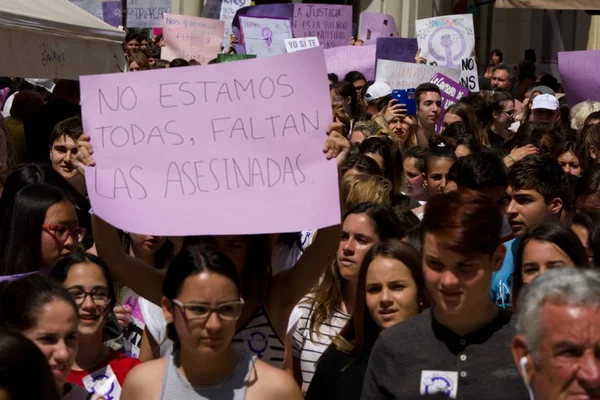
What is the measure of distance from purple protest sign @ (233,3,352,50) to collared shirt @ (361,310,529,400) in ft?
40.8

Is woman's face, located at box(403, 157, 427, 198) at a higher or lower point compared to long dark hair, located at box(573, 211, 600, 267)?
lower

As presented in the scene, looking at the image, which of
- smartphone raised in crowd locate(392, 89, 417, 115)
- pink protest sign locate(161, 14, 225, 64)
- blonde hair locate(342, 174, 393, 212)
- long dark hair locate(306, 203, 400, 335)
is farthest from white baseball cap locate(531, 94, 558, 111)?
long dark hair locate(306, 203, 400, 335)

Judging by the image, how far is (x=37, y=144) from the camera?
9.11m

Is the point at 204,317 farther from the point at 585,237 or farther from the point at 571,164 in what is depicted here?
the point at 571,164

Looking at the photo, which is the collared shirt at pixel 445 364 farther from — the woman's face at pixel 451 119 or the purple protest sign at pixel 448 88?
the purple protest sign at pixel 448 88

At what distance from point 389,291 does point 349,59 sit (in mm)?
10859

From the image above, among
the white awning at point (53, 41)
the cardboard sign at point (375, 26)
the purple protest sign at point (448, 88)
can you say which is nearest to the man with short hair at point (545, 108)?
the purple protest sign at point (448, 88)

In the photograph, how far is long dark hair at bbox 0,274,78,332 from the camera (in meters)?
3.79

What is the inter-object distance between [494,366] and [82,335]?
1658mm

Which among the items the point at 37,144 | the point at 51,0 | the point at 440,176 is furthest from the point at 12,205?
the point at 51,0

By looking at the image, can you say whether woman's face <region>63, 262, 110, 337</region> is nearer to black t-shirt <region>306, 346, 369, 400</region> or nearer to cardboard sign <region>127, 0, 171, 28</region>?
black t-shirt <region>306, 346, 369, 400</region>

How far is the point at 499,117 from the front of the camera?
11.8 metres

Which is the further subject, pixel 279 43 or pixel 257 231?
pixel 279 43

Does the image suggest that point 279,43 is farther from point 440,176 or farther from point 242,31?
point 440,176
